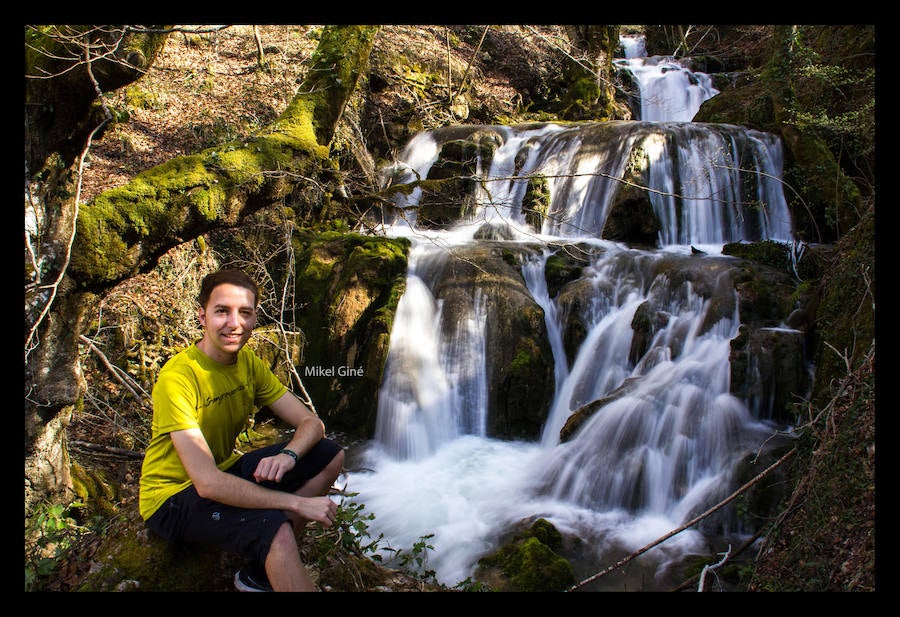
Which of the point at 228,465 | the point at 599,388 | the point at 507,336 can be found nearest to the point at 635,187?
the point at 507,336

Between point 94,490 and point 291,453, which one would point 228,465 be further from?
point 94,490

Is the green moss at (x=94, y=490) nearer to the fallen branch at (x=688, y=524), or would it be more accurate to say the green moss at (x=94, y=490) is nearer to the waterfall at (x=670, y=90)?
the fallen branch at (x=688, y=524)

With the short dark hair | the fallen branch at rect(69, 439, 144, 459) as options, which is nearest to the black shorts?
the short dark hair

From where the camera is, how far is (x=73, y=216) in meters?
3.79

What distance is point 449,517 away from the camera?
5957 mm

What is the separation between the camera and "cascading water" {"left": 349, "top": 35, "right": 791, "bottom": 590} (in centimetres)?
559

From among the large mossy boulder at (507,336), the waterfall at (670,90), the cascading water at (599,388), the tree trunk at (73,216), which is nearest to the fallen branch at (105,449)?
the tree trunk at (73,216)

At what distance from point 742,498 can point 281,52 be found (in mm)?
13335

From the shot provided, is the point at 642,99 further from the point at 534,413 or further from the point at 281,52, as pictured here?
the point at 534,413

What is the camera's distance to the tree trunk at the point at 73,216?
3.68 metres

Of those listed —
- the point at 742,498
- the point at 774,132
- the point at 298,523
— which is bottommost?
the point at 742,498

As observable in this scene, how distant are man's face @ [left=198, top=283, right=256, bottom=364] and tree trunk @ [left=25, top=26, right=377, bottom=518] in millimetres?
1557

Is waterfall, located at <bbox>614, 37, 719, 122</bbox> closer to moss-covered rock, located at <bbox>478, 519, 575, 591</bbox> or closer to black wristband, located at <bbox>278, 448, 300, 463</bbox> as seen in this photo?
moss-covered rock, located at <bbox>478, 519, 575, 591</bbox>
